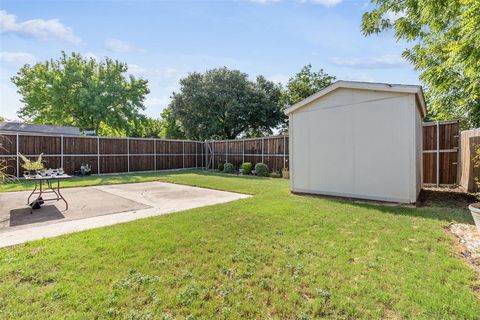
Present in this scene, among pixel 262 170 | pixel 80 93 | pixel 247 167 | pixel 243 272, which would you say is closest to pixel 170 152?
pixel 247 167

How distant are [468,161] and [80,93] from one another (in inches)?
970

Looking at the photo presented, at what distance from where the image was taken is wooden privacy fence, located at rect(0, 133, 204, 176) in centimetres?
1223

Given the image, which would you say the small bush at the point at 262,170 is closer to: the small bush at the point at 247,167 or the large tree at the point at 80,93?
the small bush at the point at 247,167

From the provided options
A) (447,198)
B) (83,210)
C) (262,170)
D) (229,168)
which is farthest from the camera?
(229,168)

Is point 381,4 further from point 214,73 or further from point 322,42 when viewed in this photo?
point 214,73

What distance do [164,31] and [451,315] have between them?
9.59 m

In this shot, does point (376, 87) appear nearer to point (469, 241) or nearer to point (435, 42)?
point (435, 42)

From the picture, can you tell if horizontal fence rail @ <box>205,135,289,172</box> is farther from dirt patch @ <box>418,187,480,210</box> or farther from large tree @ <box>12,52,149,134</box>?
large tree @ <box>12,52,149,134</box>

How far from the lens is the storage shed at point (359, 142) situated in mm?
6016

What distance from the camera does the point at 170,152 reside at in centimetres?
1834

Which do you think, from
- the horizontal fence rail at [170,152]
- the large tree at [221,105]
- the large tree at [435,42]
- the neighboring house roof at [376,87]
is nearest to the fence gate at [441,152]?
the horizontal fence rail at [170,152]

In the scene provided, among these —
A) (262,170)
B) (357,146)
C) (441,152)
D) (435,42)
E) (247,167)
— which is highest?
(435,42)

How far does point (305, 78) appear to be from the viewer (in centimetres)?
2292

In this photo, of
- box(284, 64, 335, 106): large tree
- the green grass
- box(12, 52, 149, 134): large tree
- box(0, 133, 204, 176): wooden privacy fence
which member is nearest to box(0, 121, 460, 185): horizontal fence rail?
box(0, 133, 204, 176): wooden privacy fence
